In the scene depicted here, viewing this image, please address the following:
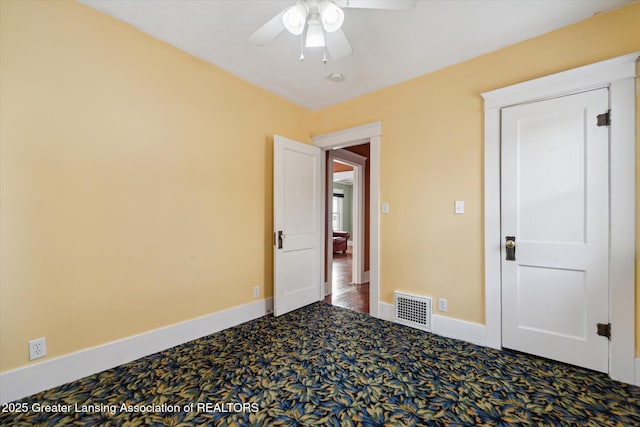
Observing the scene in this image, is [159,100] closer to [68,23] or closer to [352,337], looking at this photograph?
[68,23]

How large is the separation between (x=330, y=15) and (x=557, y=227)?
7.54 feet

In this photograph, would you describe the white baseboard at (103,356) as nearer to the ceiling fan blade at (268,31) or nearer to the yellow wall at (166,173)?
the yellow wall at (166,173)

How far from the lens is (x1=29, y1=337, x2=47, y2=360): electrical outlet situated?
182cm

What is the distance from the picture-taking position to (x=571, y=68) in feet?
7.09

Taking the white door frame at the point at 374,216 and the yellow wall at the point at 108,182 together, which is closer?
the yellow wall at the point at 108,182

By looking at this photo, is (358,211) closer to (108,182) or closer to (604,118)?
(604,118)

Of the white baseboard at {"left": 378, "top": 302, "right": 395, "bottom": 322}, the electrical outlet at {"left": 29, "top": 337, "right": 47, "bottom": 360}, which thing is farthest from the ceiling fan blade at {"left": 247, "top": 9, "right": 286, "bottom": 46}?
the white baseboard at {"left": 378, "top": 302, "right": 395, "bottom": 322}

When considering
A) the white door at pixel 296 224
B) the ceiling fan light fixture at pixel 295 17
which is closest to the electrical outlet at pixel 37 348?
the white door at pixel 296 224

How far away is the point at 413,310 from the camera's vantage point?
292cm

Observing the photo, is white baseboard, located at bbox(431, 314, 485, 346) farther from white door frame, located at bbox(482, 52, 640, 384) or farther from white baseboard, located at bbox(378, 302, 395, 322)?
white door frame, located at bbox(482, 52, 640, 384)

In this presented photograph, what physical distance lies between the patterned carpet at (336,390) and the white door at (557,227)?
0.79ft

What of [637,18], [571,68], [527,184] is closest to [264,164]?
[527,184]

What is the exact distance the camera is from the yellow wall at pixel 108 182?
1786 millimetres

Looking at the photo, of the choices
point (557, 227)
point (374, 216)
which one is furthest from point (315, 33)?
point (557, 227)
